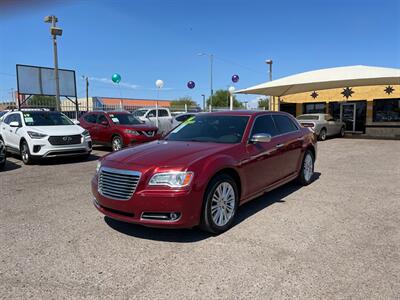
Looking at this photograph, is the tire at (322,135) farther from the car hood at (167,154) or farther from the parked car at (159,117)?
the car hood at (167,154)

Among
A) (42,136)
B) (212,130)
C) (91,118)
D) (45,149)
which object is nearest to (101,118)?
(91,118)

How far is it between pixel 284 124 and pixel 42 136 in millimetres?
6950

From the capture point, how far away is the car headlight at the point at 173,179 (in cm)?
386

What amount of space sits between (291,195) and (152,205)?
129 inches

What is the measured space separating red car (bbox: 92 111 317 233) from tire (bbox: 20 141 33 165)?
6038 millimetres

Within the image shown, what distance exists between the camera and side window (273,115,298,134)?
622 centimetres

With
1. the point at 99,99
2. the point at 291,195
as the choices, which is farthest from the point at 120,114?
the point at 99,99

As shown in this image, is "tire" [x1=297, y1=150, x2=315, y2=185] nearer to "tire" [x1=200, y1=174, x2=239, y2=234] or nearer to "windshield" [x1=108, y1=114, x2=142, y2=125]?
"tire" [x1=200, y1=174, x2=239, y2=234]

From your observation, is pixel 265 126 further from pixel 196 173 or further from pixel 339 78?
pixel 339 78

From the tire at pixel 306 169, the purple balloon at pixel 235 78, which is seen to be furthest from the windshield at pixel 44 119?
the purple balloon at pixel 235 78

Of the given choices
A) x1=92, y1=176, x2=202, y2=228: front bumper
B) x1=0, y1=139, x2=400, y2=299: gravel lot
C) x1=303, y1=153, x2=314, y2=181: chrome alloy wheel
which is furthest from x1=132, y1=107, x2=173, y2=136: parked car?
x1=92, y1=176, x2=202, y2=228: front bumper

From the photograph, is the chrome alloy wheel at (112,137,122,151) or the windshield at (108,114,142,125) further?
the windshield at (108,114,142,125)

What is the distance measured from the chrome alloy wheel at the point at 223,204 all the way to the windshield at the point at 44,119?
820 centimetres

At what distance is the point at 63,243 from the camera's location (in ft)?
13.4
